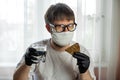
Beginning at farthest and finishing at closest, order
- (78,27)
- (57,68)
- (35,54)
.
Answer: (78,27), (57,68), (35,54)

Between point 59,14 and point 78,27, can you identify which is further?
point 78,27

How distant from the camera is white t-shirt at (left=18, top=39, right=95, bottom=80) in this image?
1.41 metres

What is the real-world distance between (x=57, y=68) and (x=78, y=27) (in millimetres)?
581

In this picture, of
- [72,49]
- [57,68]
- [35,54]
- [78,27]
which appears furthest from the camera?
[78,27]

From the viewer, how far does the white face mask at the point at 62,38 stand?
1350mm

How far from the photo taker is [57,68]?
56.0 inches

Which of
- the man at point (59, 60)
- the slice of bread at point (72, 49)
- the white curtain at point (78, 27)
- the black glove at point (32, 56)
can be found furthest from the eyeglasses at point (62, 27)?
the white curtain at point (78, 27)

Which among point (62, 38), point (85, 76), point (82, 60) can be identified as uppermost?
point (62, 38)

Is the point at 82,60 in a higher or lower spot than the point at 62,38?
lower

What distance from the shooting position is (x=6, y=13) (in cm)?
191

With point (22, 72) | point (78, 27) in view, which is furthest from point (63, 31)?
point (78, 27)

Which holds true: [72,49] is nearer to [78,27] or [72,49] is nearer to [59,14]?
[59,14]

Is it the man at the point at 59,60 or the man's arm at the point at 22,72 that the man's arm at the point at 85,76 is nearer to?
the man at the point at 59,60

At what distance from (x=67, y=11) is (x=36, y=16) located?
0.57 metres
